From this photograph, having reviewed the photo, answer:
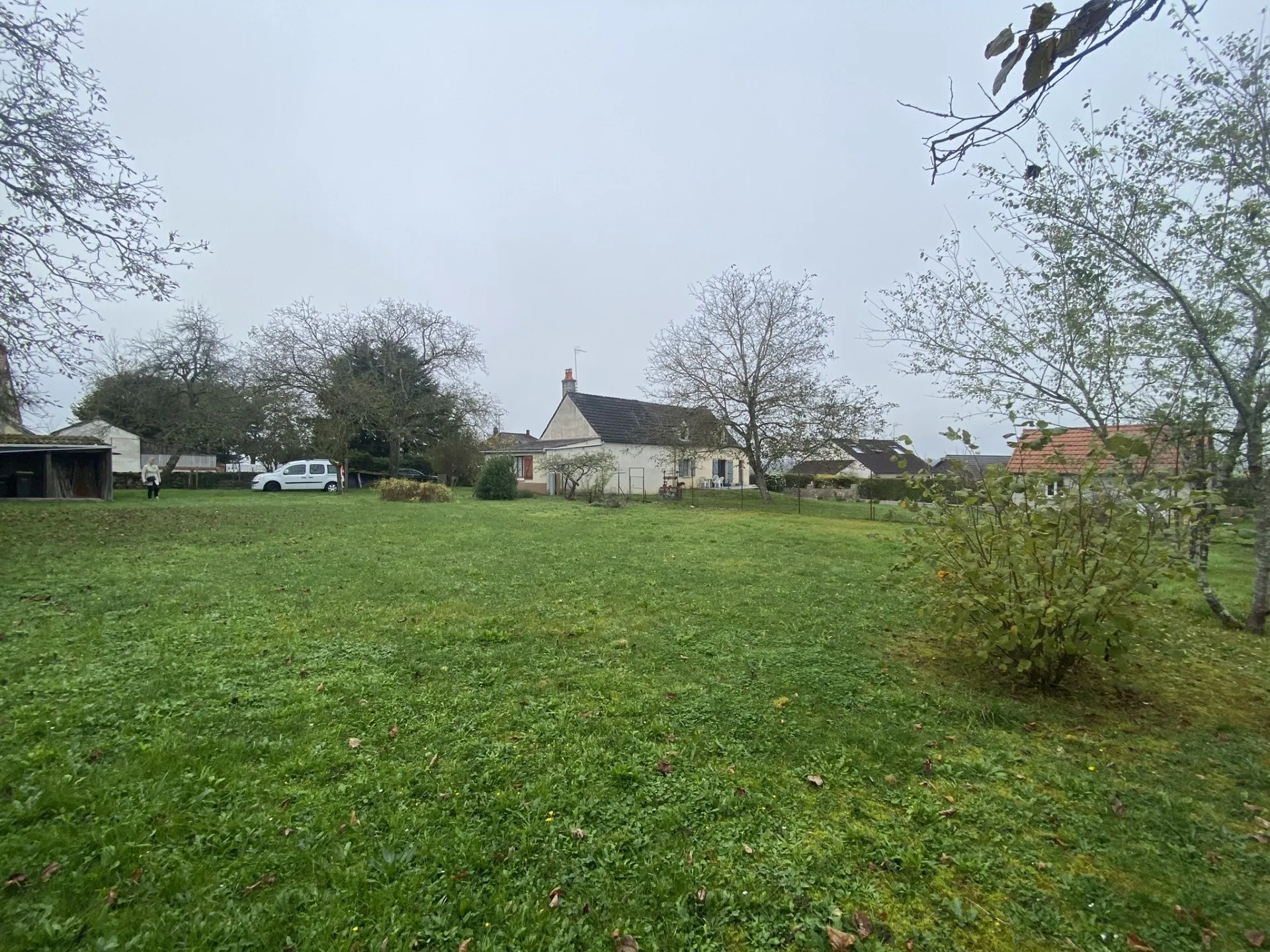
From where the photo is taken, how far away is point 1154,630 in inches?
152

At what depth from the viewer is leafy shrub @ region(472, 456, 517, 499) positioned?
2208 cm

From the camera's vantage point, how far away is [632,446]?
29.4m

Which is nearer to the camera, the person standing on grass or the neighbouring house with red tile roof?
Answer: the neighbouring house with red tile roof

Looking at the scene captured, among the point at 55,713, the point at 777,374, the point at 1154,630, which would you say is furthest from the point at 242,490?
the point at 1154,630

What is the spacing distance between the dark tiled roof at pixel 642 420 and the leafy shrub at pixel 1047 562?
2017 cm

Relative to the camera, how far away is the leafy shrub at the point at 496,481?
22.1 m

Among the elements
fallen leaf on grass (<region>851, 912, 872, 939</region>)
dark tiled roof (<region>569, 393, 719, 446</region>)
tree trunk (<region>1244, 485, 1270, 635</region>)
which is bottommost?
fallen leaf on grass (<region>851, 912, 872, 939</region>)

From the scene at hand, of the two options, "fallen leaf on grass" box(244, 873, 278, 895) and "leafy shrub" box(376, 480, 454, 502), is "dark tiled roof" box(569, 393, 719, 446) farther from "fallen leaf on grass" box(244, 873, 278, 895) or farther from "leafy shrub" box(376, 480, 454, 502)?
"fallen leaf on grass" box(244, 873, 278, 895)

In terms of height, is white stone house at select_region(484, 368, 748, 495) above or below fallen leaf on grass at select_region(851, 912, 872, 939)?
above

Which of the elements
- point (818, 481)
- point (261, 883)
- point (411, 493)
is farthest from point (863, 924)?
point (818, 481)

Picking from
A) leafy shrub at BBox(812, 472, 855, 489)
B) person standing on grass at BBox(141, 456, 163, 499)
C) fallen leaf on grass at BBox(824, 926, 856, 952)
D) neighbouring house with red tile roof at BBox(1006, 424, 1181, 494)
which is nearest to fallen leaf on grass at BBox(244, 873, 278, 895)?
fallen leaf on grass at BBox(824, 926, 856, 952)

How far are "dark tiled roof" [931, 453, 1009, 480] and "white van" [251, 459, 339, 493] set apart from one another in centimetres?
2527

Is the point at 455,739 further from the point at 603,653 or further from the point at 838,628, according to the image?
the point at 838,628

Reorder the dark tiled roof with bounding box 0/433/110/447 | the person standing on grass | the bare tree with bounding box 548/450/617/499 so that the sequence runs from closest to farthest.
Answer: the dark tiled roof with bounding box 0/433/110/447
the person standing on grass
the bare tree with bounding box 548/450/617/499
